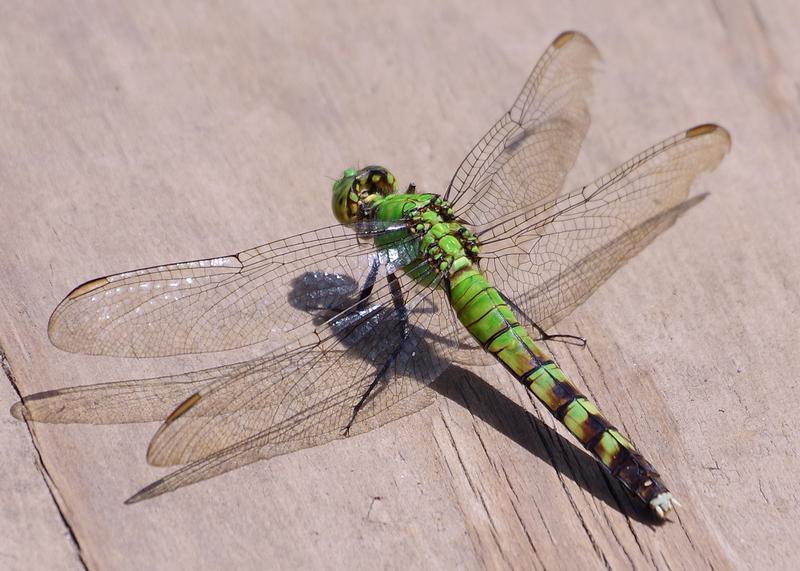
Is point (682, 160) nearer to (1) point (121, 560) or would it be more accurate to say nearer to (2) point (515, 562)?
(2) point (515, 562)

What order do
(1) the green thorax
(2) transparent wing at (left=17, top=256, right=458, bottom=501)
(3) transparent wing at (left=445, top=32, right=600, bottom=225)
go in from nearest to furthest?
(2) transparent wing at (left=17, top=256, right=458, bottom=501) < (1) the green thorax < (3) transparent wing at (left=445, top=32, right=600, bottom=225)

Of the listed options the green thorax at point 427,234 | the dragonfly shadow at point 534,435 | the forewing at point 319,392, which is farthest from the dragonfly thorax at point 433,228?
the dragonfly shadow at point 534,435

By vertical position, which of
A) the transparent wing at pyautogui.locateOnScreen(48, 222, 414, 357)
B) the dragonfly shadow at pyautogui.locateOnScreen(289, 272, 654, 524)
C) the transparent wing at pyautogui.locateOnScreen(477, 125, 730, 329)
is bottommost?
the transparent wing at pyautogui.locateOnScreen(48, 222, 414, 357)

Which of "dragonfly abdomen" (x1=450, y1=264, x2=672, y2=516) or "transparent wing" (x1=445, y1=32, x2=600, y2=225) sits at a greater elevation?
"transparent wing" (x1=445, y1=32, x2=600, y2=225)

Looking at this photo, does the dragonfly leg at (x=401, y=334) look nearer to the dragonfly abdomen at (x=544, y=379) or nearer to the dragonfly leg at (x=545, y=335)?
the dragonfly abdomen at (x=544, y=379)

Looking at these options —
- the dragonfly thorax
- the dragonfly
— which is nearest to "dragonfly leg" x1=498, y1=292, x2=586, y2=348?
the dragonfly

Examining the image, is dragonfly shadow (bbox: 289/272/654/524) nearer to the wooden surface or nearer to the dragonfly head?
the wooden surface

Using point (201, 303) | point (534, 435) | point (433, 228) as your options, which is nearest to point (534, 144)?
point (433, 228)
